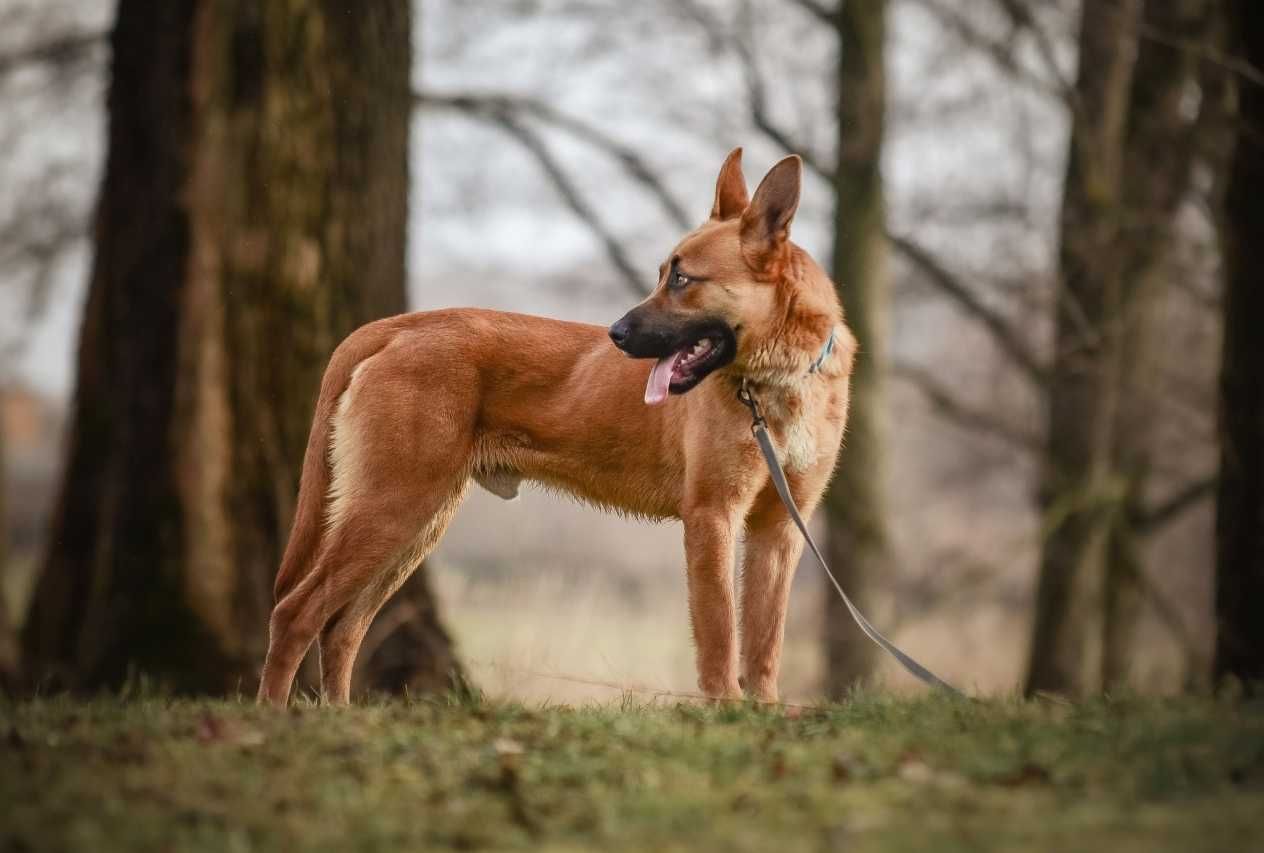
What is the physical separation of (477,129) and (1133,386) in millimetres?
6975

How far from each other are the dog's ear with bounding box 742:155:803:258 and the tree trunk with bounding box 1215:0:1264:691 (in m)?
2.23

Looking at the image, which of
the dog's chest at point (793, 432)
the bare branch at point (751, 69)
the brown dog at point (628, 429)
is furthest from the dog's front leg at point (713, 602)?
the bare branch at point (751, 69)

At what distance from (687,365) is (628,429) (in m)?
0.61

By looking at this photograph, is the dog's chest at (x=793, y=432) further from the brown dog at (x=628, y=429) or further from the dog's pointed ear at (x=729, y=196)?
the dog's pointed ear at (x=729, y=196)

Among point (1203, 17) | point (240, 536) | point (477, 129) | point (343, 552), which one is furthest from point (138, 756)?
point (1203, 17)

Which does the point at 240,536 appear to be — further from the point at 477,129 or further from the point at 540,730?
the point at 477,129

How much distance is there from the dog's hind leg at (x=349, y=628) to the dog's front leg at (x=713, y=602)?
1.18m

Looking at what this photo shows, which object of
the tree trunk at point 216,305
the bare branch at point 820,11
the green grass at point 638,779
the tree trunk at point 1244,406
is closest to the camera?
the green grass at point 638,779

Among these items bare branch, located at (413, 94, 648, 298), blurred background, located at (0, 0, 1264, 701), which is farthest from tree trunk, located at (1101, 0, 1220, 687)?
bare branch, located at (413, 94, 648, 298)

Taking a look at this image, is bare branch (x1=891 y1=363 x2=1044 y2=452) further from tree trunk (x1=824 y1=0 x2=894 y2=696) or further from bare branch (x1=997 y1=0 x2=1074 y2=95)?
bare branch (x1=997 y1=0 x2=1074 y2=95)

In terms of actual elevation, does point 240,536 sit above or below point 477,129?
below

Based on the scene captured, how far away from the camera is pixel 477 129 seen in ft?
41.5

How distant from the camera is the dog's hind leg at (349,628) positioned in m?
5.76

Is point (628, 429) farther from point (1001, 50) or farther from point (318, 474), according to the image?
point (1001, 50)
